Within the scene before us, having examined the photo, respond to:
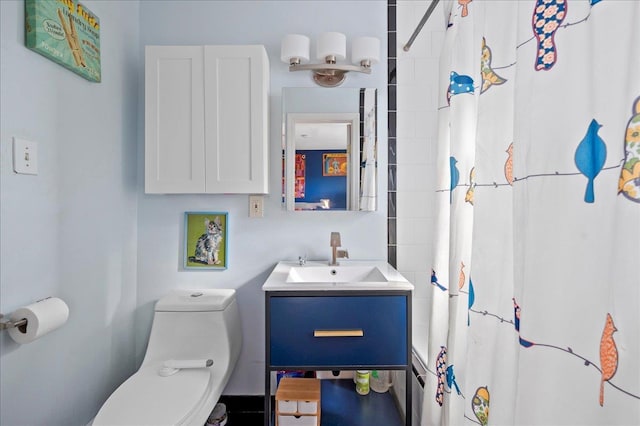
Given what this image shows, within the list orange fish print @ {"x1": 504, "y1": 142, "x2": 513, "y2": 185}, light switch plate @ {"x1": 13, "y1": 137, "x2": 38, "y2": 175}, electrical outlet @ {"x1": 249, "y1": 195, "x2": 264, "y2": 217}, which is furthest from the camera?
electrical outlet @ {"x1": 249, "y1": 195, "x2": 264, "y2": 217}

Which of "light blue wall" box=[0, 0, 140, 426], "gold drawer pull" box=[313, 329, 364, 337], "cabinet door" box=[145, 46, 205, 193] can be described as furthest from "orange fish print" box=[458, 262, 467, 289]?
"light blue wall" box=[0, 0, 140, 426]

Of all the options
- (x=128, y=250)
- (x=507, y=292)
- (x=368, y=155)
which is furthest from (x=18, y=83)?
(x=507, y=292)

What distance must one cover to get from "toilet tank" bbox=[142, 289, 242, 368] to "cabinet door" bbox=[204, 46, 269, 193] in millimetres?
582

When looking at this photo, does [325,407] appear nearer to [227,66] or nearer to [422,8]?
[227,66]

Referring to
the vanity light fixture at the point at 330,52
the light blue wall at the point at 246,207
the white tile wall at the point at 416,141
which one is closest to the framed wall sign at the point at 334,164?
the light blue wall at the point at 246,207

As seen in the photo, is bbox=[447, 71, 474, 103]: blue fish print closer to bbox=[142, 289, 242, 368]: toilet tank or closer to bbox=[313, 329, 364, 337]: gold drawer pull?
bbox=[313, 329, 364, 337]: gold drawer pull

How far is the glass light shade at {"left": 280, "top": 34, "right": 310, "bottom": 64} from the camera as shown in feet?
5.74

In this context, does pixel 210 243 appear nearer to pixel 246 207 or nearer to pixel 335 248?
pixel 246 207

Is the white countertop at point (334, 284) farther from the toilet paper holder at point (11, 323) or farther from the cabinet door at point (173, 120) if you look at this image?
the toilet paper holder at point (11, 323)

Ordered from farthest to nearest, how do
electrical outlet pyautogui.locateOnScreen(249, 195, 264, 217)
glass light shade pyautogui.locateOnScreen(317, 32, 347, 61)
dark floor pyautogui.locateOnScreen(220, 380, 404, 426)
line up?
electrical outlet pyautogui.locateOnScreen(249, 195, 264, 217) → glass light shade pyautogui.locateOnScreen(317, 32, 347, 61) → dark floor pyautogui.locateOnScreen(220, 380, 404, 426)

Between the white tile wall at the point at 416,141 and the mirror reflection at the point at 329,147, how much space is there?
20 cm

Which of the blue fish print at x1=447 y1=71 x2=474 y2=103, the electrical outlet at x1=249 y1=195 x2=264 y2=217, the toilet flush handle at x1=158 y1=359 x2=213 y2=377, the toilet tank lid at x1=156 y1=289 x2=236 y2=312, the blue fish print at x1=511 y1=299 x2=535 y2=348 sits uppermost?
the blue fish print at x1=447 y1=71 x2=474 y2=103

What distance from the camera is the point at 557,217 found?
24.3 inches

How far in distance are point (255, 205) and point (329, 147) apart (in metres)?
0.52
